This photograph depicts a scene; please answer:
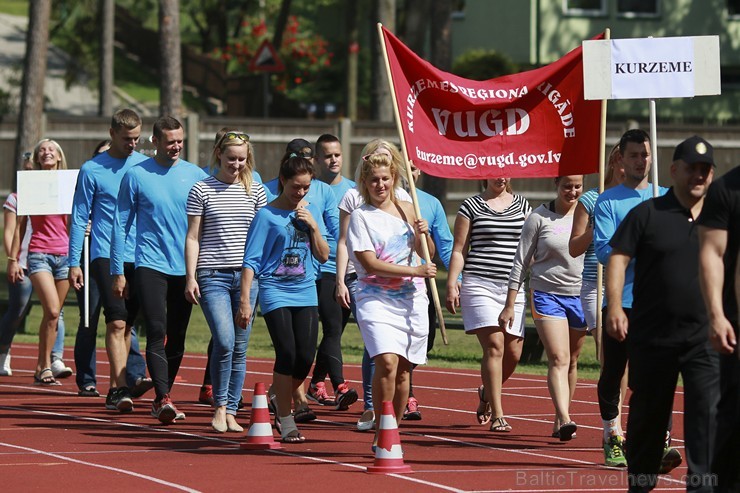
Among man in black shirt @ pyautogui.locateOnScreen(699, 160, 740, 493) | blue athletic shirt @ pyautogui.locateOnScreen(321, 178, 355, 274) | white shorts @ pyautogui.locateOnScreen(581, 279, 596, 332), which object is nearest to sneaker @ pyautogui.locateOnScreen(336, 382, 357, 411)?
blue athletic shirt @ pyautogui.locateOnScreen(321, 178, 355, 274)

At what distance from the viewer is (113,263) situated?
40.0 ft

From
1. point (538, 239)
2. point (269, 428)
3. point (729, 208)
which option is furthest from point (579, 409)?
point (729, 208)

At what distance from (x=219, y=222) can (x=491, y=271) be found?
78.3 inches

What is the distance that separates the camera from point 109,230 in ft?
42.3

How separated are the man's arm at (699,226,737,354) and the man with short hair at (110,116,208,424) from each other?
5.21m

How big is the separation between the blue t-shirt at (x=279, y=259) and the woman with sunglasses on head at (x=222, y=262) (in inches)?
20.2

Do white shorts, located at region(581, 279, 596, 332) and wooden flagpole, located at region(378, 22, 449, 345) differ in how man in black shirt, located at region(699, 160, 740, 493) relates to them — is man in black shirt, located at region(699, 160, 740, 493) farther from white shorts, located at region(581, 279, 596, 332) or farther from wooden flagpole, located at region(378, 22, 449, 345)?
white shorts, located at region(581, 279, 596, 332)

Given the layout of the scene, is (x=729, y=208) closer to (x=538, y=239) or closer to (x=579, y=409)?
(x=538, y=239)

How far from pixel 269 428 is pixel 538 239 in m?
2.26

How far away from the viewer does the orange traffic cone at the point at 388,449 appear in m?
9.49

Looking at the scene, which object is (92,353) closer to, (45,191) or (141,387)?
(141,387)

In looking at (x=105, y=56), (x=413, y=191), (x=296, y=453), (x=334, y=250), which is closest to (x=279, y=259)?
(x=413, y=191)

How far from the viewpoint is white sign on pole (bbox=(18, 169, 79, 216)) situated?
14.4 m

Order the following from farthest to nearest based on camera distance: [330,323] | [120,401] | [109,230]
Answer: [109,230] → [330,323] → [120,401]
